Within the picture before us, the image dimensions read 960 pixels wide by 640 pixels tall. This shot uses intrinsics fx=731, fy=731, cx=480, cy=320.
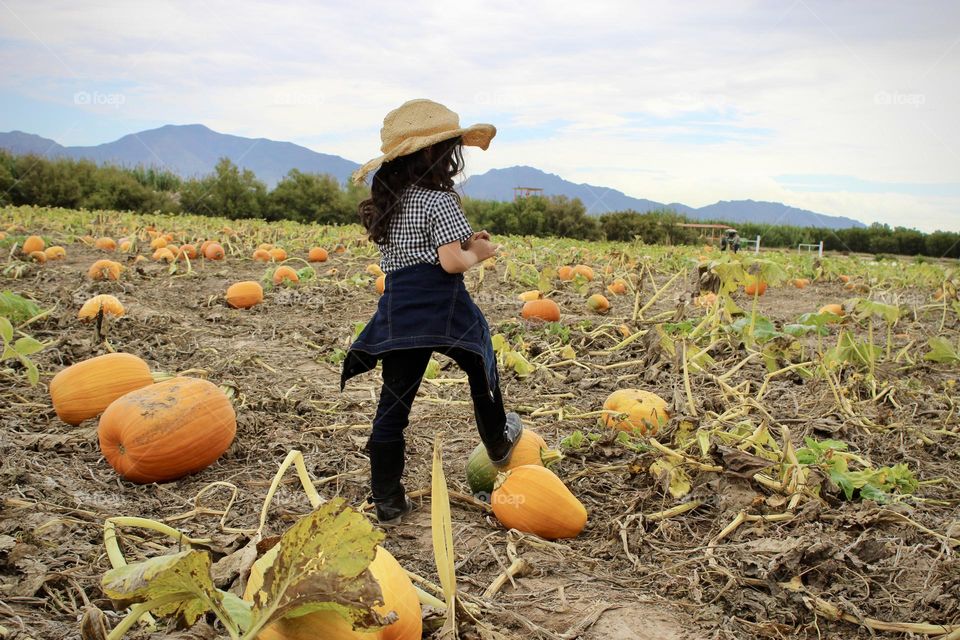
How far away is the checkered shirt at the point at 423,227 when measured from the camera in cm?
268

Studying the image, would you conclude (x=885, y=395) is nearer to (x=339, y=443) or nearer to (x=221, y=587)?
(x=339, y=443)

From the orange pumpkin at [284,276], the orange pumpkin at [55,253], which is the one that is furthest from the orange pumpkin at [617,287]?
the orange pumpkin at [55,253]

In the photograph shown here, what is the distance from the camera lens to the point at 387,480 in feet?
8.95

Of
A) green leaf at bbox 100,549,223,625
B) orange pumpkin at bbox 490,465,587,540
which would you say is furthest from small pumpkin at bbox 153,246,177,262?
green leaf at bbox 100,549,223,625

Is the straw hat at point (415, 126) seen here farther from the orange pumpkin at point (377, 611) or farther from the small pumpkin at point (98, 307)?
the small pumpkin at point (98, 307)

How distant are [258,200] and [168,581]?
2184cm

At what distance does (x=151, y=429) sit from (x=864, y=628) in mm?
2471

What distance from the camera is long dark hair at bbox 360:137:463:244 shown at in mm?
2820

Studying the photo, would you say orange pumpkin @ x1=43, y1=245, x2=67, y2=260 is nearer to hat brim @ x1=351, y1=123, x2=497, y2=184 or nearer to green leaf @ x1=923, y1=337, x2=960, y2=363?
hat brim @ x1=351, y1=123, x2=497, y2=184

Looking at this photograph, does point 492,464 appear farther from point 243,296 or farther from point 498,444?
point 243,296

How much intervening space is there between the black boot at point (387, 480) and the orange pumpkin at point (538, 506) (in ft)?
1.23

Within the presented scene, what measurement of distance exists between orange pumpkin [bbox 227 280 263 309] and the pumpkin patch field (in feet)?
3.00

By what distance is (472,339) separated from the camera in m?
2.71

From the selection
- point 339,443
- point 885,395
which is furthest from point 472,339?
point 885,395
